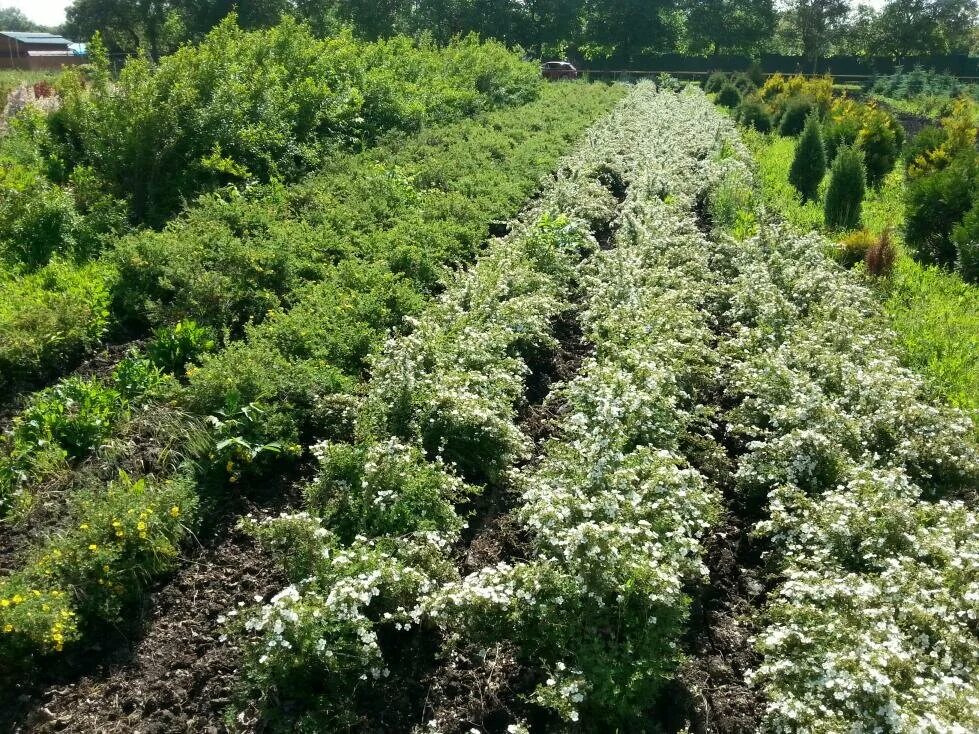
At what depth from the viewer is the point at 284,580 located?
4359 mm

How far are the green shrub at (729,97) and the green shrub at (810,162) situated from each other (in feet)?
61.3

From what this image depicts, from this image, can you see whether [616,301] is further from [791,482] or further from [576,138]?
[576,138]

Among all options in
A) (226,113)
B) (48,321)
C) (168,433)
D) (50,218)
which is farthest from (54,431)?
(226,113)

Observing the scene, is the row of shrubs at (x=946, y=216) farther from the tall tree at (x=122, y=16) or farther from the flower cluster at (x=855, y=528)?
the tall tree at (x=122, y=16)

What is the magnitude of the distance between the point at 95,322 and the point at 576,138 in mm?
12193

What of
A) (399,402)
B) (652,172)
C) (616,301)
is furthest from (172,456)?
(652,172)

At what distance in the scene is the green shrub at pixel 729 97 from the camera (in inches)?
1204

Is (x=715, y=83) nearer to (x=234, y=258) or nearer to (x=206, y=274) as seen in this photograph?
(x=234, y=258)

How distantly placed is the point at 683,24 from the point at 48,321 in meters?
58.7

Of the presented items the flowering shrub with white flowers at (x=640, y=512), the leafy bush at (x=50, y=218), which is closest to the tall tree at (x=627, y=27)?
the leafy bush at (x=50, y=218)

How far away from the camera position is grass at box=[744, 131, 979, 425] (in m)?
6.47

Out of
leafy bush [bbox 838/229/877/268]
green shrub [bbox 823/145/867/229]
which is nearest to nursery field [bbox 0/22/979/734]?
leafy bush [bbox 838/229/877/268]

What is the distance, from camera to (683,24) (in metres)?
55.8

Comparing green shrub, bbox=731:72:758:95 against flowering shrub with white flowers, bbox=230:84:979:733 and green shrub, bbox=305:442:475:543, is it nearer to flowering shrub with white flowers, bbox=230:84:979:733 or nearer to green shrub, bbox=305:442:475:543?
flowering shrub with white flowers, bbox=230:84:979:733
